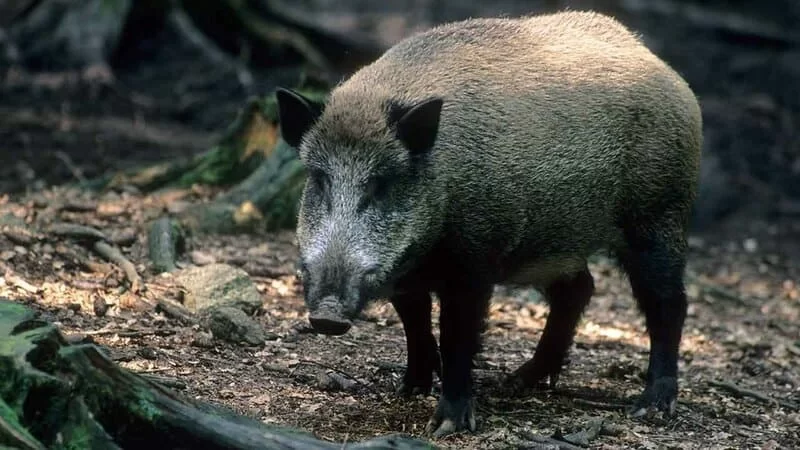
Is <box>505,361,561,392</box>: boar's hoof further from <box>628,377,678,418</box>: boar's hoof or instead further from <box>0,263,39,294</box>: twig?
<box>0,263,39,294</box>: twig

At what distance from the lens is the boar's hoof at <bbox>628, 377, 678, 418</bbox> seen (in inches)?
254

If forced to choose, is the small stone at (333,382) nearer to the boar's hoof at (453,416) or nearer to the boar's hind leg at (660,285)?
the boar's hoof at (453,416)

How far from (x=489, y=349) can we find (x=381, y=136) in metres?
2.48

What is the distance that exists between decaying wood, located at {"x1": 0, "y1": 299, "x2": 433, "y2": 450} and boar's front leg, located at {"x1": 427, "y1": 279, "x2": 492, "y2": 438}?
1.44m

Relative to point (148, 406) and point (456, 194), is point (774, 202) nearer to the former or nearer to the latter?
point (456, 194)

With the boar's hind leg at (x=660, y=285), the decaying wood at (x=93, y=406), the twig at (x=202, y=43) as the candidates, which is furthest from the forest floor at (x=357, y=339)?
the twig at (x=202, y=43)

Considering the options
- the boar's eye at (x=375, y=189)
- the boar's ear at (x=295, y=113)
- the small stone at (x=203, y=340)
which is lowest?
the small stone at (x=203, y=340)

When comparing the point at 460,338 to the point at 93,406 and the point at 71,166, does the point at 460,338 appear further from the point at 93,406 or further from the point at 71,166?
the point at 71,166

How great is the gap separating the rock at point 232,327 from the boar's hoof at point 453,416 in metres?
1.31

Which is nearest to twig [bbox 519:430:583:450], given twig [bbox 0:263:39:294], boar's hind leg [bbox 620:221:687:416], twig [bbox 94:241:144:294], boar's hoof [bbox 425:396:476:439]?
boar's hoof [bbox 425:396:476:439]

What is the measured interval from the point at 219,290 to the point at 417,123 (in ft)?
7.06

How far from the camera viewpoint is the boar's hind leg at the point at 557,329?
22.3 ft

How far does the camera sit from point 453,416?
5613mm

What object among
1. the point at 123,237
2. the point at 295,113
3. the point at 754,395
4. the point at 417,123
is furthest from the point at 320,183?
the point at 754,395
